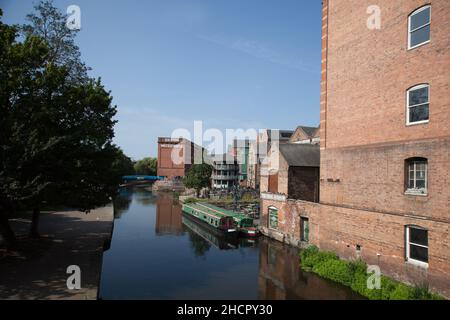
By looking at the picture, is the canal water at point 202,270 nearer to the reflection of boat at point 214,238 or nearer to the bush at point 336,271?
the reflection of boat at point 214,238

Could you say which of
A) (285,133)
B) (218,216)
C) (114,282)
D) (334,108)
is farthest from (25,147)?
(285,133)

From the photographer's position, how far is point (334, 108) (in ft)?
59.8

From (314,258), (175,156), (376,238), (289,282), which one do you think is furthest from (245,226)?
(175,156)

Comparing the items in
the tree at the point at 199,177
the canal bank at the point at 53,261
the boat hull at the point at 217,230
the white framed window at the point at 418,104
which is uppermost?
the white framed window at the point at 418,104

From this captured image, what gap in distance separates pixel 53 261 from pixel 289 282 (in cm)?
1044

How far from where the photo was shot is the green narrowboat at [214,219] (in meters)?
26.7

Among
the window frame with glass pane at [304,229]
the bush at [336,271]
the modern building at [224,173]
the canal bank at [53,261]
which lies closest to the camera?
the canal bank at [53,261]

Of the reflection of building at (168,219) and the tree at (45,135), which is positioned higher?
the tree at (45,135)

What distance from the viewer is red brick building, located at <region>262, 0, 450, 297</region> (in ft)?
40.1

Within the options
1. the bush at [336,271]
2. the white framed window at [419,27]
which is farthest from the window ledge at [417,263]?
the white framed window at [419,27]

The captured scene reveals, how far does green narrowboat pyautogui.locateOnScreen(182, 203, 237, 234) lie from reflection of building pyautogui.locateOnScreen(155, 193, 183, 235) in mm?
2025

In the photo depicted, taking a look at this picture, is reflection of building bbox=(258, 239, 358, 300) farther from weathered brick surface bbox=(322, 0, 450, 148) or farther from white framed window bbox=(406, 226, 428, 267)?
weathered brick surface bbox=(322, 0, 450, 148)

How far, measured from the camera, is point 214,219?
92.9ft

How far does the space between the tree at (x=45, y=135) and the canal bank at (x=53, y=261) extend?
1993mm
